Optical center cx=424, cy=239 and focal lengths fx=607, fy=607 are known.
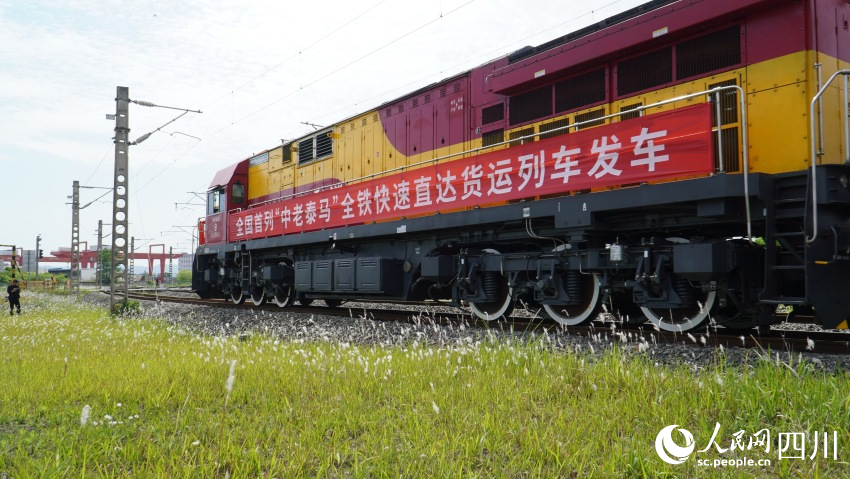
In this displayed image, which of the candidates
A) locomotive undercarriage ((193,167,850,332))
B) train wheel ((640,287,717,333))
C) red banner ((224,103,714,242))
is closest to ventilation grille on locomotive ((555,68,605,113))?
red banner ((224,103,714,242))

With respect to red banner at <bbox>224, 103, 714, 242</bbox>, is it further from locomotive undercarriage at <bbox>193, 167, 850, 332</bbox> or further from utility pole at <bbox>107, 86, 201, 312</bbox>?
utility pole at <bbox>107, 86, 201, 312</bbox>

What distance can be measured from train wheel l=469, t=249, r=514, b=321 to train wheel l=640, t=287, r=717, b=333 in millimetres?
2195

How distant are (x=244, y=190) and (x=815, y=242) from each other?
45.9 ft

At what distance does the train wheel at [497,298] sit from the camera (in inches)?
350

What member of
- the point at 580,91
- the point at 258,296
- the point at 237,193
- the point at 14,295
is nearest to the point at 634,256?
the point at 580,91

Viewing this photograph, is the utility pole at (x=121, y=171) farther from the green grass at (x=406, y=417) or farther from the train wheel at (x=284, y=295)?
the green grass at (x=406, y=417)

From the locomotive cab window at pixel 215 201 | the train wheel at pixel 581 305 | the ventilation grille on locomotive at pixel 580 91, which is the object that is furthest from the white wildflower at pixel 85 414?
the locomotive cab window at pixel 215 201

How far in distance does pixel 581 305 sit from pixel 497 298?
1.45m

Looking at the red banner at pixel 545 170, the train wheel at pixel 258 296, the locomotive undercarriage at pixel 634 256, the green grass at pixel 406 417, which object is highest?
the red banner at pixel 545 170

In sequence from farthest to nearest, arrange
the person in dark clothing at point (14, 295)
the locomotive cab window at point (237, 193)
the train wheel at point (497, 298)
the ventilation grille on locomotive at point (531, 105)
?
the locomotive cab window at point (237, 193)
the person in dark clothing at point (14, 295)
the train wheel at point (497, 298)
the ventilation grille on locomotive at point (531, 105)

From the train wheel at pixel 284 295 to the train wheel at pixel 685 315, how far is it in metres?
9.24

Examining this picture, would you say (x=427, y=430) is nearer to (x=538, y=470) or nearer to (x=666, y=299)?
(x=538, y=470)

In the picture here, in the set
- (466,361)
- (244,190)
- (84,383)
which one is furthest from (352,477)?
(244,190)

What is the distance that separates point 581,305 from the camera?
26.3 ft
